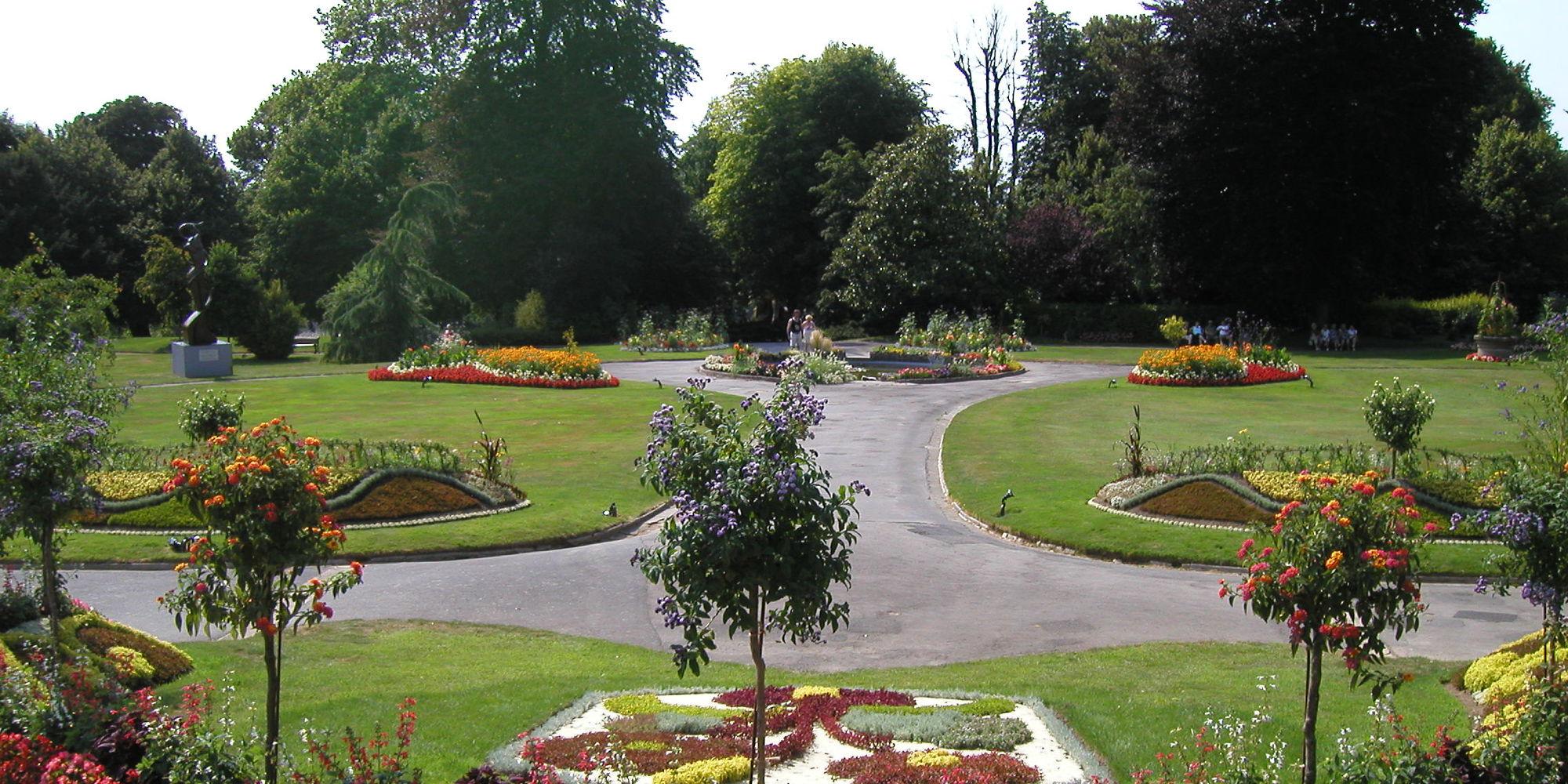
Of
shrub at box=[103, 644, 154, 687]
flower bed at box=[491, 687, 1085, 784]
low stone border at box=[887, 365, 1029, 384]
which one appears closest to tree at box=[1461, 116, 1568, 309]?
low stone border at box=[887, 365, 1029, 384]

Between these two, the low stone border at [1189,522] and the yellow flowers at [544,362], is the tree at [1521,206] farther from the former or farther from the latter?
the low stone border at [1189,522]

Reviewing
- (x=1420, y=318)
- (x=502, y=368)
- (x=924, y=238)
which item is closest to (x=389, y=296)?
(x=502, y=368)

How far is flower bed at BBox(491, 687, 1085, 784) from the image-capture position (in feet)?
25.3

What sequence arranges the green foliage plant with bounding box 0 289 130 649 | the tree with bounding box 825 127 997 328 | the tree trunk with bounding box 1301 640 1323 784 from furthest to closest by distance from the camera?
the tree with bounding box 825 127 997 328 → the green foliage plant with bounding box 0 289 130 649 → the tree trunk with bounding box 1301 640 1323 784

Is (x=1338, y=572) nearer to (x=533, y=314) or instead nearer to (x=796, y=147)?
(x=533, y=314)

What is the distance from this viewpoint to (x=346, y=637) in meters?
12.2

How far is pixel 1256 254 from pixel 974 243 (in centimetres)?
1147

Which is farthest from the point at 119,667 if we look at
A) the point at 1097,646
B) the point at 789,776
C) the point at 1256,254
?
the point at 1256,254

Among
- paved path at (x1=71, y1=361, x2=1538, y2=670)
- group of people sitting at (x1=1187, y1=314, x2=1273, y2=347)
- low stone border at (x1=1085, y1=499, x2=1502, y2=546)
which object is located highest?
group of people sitting at (x1=1187, y1=314, x2=1273, y2=347)

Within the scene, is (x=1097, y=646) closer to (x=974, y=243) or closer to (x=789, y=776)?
(x=789, y=776)

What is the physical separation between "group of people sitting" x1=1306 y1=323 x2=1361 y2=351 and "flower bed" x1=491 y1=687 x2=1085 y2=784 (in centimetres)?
4149

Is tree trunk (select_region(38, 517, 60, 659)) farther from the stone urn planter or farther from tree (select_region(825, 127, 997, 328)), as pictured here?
tree (select_region(825, 127, 997, 328))

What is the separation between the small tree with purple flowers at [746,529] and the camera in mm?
6734

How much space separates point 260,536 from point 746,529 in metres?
2.89
